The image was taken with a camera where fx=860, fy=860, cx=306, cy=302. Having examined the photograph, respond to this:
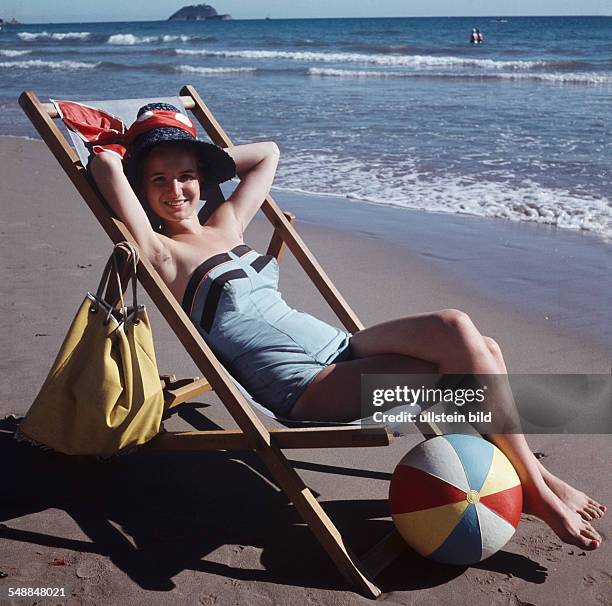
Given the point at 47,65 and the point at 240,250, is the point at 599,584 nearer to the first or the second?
the point at 240,250

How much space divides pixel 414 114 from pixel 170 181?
33.4ft

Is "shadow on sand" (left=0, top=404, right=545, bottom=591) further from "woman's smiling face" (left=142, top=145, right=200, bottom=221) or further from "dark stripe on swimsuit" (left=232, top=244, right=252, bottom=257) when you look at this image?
"woman's smiling face" (left=142, top=145, right=200, bottom=221)

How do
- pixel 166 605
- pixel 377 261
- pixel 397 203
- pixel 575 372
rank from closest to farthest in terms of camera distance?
pixel 166 605, pixel 575 372, pixel 377 261, pixel 397 203

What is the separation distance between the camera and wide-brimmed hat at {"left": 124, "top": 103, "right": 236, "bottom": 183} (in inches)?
131

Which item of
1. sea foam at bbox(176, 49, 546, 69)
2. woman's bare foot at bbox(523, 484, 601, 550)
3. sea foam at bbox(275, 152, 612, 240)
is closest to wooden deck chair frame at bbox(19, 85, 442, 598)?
woman's bare foot at bbox(523, 484, 601, 550)

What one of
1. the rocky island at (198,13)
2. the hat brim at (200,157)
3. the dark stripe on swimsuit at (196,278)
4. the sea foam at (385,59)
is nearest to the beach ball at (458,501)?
the dark stripe on swimsuit at (196,278)

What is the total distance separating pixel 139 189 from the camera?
11.3 feet

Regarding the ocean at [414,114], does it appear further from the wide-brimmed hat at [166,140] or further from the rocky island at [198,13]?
the rocky island at [198,13]

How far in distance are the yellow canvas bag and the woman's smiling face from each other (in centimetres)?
47

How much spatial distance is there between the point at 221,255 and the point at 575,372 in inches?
73.2

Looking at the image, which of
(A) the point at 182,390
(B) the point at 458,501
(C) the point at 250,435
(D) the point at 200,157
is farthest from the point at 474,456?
(D) the point at 200,157

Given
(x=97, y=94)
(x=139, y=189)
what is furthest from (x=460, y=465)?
(x=97, y=94)

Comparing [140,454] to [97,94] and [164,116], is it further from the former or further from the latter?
[97,94]

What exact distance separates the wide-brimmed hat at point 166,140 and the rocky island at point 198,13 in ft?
274
